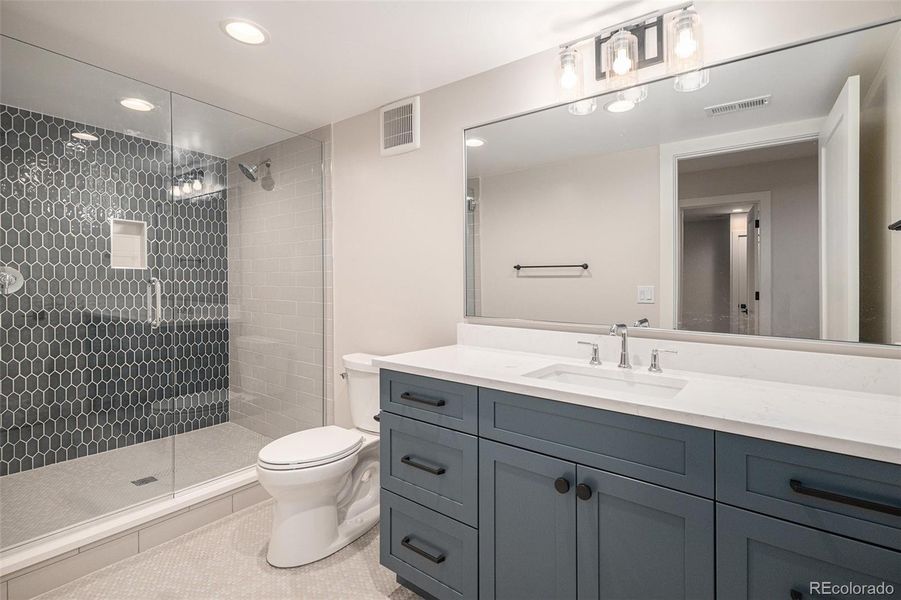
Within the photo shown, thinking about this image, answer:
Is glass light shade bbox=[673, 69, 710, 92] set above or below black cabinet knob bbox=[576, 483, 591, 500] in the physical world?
above

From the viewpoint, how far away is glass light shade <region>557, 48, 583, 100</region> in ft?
5.89

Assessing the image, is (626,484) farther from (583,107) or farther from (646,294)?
(583,107)

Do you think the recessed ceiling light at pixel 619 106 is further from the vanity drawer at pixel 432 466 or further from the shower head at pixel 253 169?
the shower head at pixel 253 169

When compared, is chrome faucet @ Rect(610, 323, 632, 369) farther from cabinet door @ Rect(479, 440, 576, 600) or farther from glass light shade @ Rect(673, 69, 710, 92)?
glass light shade @ Rect(673, 69, 710, 92)

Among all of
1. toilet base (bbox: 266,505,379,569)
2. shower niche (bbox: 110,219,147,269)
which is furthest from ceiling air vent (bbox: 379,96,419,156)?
toilet base (bbox: 266,505,379,569)

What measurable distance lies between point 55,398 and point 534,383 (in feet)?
8.16

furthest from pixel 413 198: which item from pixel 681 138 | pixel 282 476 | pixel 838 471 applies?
pixel 838 471

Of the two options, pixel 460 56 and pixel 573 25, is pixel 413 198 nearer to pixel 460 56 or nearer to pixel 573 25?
pixel 460 56

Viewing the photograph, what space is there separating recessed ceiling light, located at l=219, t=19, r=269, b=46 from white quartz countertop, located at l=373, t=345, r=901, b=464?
1482mm

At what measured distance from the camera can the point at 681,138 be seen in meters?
1.64

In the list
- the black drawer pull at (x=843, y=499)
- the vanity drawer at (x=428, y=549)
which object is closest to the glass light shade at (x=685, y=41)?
the black drawer pull at (x=843, y=499)

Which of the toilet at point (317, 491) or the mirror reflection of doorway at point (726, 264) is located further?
the toilet at point (317, 491)

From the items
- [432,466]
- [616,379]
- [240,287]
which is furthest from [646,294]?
[240,287]

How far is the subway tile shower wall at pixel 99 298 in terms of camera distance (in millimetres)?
2025
